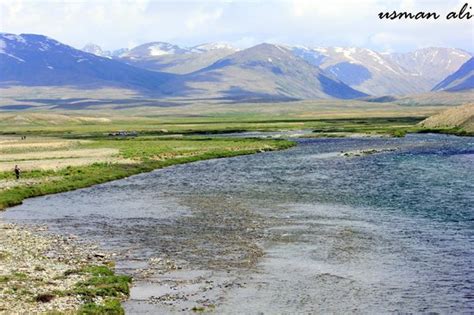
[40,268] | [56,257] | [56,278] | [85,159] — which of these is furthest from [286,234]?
[85,159]

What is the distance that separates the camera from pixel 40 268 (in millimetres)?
37250

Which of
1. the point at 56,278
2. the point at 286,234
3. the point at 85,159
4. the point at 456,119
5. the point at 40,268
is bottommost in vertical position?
the point at 286,234

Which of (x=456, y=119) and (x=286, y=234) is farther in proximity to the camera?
(x=456, y=119)

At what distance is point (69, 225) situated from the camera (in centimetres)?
5278

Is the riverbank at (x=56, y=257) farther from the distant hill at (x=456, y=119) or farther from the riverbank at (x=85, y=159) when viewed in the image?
the distant hill at (x=456, y=119)

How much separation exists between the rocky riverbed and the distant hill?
136 m

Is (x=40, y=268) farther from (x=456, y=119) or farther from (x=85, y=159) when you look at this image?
(x=456, y=119)

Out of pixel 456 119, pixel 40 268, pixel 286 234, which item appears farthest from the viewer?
pixel 456 119

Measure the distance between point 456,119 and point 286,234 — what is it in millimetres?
147144

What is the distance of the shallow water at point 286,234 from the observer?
33344 mm

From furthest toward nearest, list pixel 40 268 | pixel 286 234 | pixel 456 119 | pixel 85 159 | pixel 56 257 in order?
pixel 456 119, pixel 85 159, pixel 286 234, pixel 56 257, pixel 40 268

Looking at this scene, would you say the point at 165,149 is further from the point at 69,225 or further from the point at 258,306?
the point at 258,306

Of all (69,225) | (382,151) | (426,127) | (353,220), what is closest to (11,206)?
(69,225)

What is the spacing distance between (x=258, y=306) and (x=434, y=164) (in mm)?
68274
